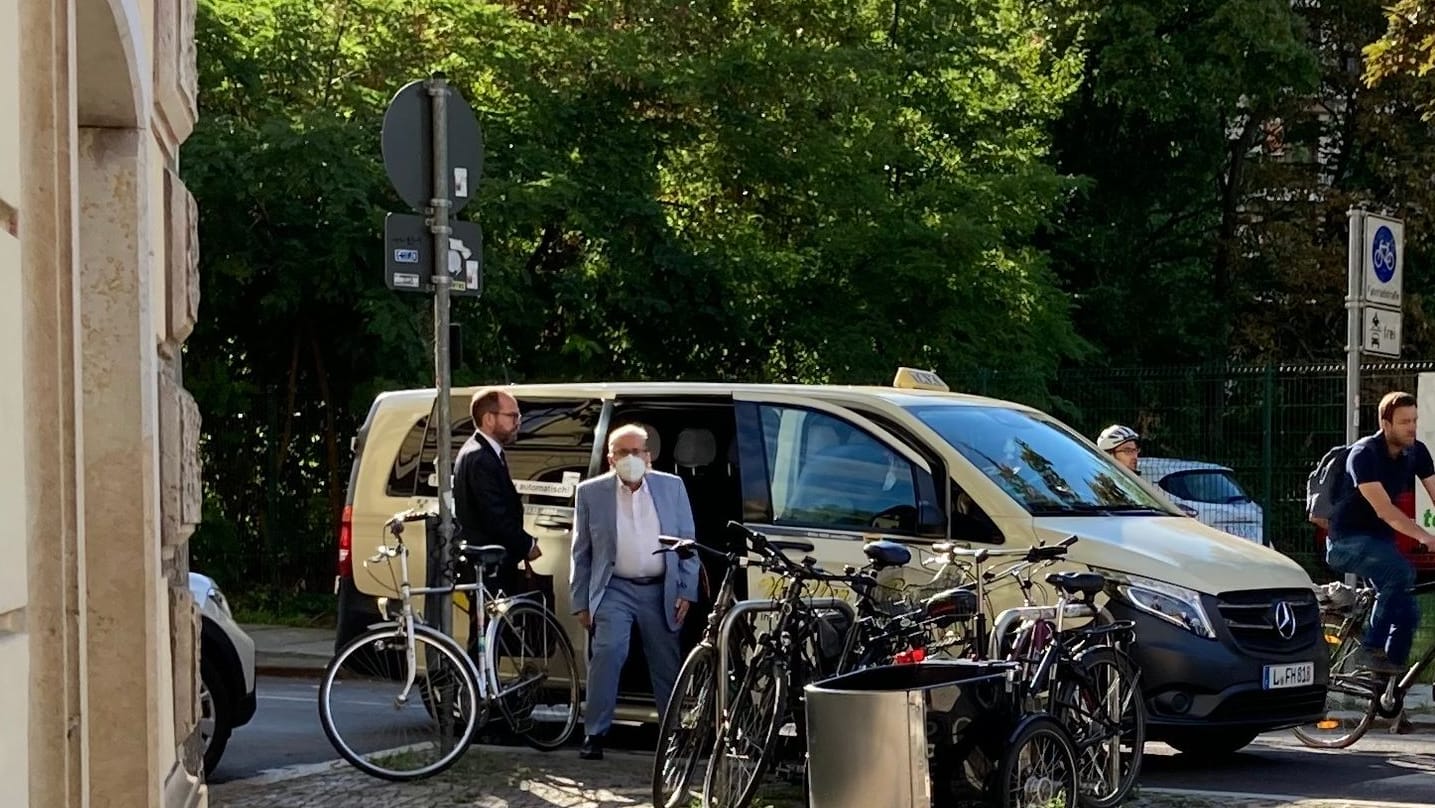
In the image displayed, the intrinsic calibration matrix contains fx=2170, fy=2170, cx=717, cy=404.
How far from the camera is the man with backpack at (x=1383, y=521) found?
11195 mm

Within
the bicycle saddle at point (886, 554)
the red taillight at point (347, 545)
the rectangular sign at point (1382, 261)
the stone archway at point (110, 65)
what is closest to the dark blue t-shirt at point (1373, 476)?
the rectangular sign at point (1382, 261)

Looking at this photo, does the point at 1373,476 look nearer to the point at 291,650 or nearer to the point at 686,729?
the point at 686,729

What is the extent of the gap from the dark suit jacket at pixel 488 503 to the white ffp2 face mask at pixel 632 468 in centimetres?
97

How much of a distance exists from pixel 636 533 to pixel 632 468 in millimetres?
305

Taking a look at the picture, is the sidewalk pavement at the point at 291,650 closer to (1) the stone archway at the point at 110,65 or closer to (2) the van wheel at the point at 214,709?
(2) the van wheel at the point at 214,709

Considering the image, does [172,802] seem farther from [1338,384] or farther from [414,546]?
[1338,384]

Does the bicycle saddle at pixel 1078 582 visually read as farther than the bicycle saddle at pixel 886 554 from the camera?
No

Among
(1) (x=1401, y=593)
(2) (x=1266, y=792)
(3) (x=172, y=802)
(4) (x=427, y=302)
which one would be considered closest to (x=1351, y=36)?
(4) (x=427, y=302)

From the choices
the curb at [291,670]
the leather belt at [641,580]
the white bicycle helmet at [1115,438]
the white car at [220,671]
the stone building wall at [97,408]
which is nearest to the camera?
the stone building wall at [97,408]

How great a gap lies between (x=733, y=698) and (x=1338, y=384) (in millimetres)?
9979

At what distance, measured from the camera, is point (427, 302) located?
1878 cm

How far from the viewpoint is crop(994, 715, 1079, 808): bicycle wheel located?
24.8 feet

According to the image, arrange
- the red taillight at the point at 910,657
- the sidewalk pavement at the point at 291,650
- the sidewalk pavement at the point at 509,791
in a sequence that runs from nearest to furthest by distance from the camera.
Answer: the red taillight at the point at 910,657
the sidewalk pavement at the point at 509,791
the sidewalk pavement at the point at 291,650

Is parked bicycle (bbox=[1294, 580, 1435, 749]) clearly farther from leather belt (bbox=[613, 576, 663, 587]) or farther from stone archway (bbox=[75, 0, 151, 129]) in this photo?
stone archway (bbox=[75, 0, 151, 129])
